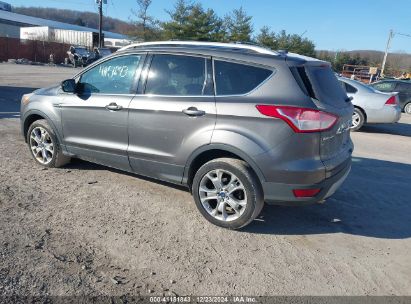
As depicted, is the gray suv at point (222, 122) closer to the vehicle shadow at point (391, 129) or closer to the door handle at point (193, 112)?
the door handle at point (193, 112)

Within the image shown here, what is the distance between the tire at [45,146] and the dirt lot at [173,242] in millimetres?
153

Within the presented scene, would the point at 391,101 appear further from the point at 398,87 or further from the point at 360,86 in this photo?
the point at 398,87

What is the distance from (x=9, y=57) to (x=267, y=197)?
4071 centimetres

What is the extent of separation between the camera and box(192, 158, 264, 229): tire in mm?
3688

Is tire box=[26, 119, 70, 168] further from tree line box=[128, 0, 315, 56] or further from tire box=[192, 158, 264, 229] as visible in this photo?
tree line box=[128, 0, 315, 56]

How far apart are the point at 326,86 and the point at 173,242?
2213mm

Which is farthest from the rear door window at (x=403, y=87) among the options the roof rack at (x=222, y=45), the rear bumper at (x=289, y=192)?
the rear bumper at (x=289, y=192)

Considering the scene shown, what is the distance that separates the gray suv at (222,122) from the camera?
11.5 feet

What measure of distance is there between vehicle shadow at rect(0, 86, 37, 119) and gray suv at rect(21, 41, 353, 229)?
5.41 m

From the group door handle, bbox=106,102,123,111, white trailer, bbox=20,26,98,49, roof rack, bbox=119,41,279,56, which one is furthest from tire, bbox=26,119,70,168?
white trailer, bbox=20,26,98,49

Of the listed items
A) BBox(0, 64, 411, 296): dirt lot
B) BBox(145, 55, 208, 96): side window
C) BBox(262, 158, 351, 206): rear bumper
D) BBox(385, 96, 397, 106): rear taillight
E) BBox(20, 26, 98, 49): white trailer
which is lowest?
BBox(0, 64, 411, 296): dirt lot

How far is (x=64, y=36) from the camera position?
189 feet

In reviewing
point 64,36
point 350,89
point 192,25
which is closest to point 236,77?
point 350,89

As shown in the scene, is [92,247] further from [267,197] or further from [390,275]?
[390,275]
